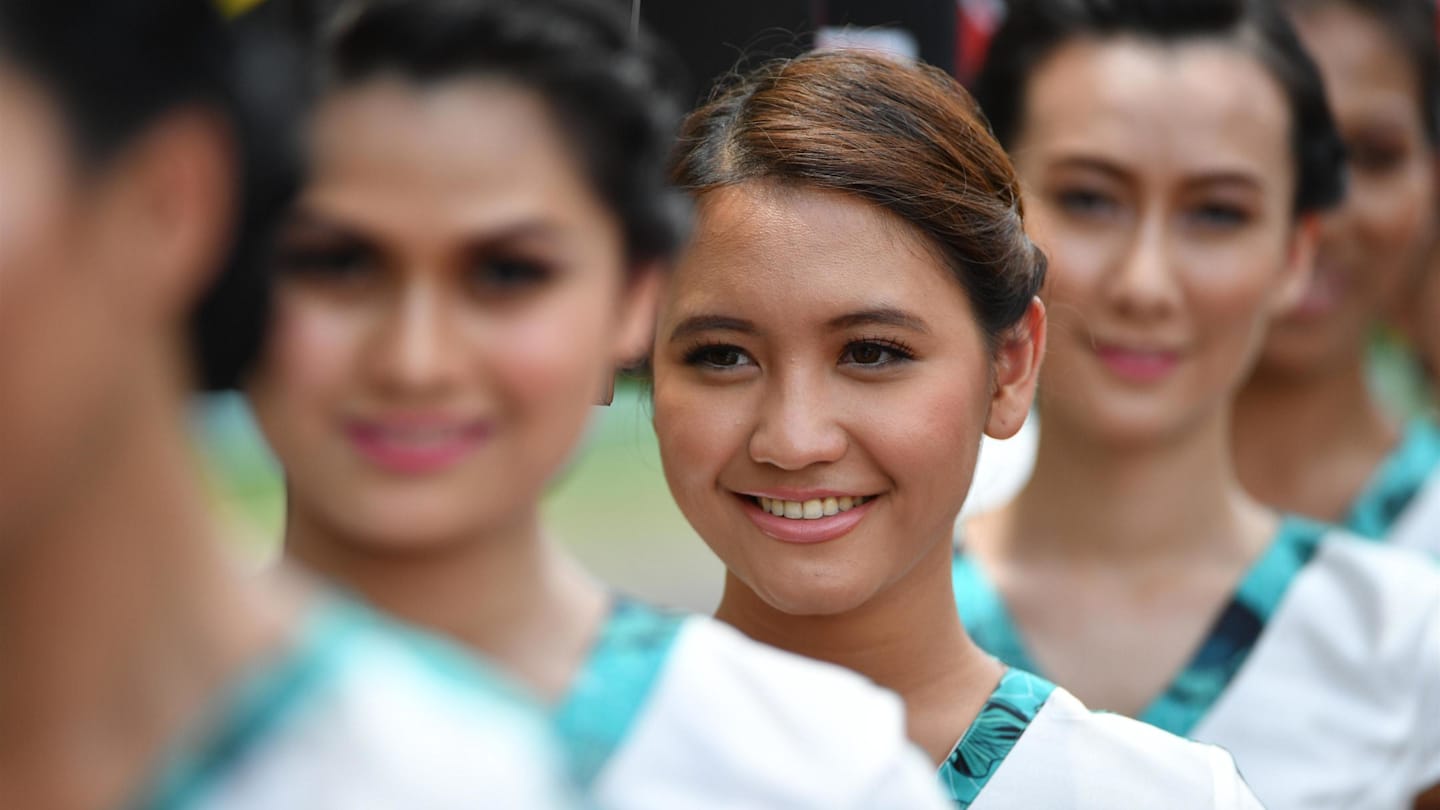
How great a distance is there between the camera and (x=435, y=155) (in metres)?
1.08

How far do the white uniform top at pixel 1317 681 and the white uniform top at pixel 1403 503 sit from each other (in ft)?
1.82

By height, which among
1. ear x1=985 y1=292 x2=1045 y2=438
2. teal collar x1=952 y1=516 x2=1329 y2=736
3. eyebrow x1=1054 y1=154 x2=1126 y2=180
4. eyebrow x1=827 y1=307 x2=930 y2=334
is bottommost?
teal collar x1=952 y1=516 x2=1329 y2=736

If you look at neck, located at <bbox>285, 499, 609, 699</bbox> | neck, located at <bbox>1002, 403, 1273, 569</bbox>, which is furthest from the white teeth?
neck, located at <bbox>1002, 403, 1273, 569</bbox>

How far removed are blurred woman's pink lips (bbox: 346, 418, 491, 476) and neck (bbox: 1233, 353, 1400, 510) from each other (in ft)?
6.58

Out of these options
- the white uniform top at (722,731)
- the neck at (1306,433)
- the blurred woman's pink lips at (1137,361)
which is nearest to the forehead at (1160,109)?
the blurred woman's pink lips at (1137,361)

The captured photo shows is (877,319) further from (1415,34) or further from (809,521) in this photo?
(1415,34)

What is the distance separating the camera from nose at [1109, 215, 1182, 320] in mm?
2129

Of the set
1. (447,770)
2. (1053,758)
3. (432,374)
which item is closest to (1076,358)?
(1053,758)

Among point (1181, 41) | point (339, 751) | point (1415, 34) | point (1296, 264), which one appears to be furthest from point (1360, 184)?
point (339, 751)

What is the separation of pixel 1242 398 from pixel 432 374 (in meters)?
2.09

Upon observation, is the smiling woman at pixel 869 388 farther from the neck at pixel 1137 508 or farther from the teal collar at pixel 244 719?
the teal collar at pixel 244 719

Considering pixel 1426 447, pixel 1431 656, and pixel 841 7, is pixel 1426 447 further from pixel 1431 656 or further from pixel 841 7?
pixel 841 7

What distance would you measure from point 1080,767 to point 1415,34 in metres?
1.61

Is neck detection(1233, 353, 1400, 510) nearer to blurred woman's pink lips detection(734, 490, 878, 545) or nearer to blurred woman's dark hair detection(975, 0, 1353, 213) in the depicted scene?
blurred woman's dark hair detection(975, 0, 1353, 213)
